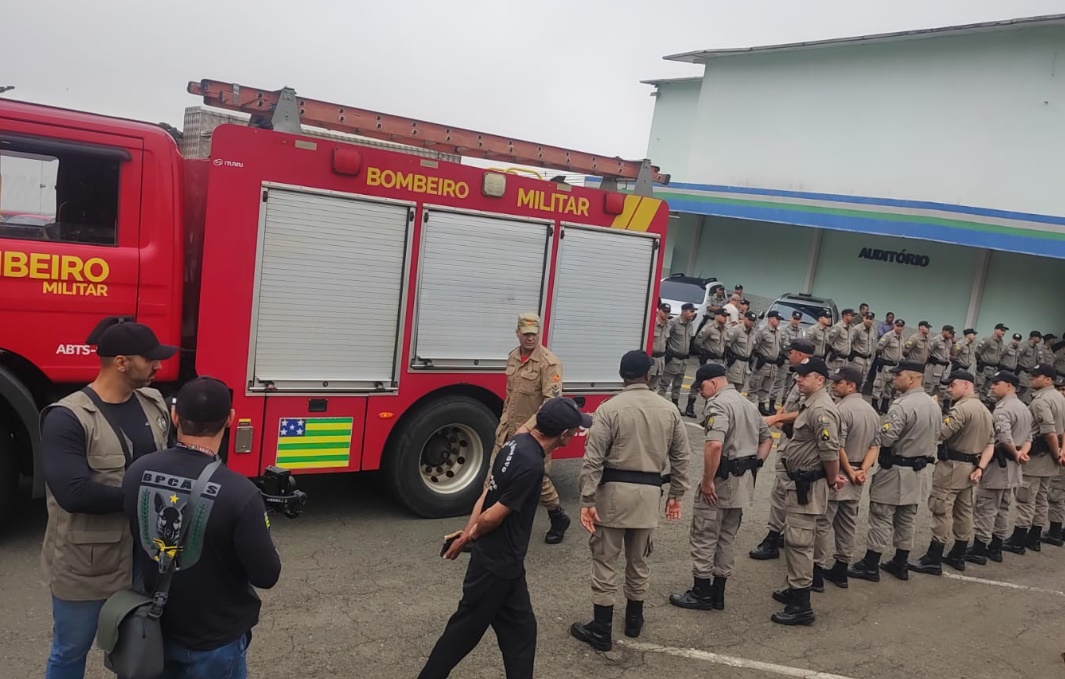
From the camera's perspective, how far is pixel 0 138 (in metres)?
4.73

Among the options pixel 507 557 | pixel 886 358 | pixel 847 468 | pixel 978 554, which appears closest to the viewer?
pixel 507 557

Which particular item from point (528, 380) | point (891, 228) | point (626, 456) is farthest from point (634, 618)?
point (891, 228)

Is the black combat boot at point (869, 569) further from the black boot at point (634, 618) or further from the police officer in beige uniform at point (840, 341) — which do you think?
the police officer in beige uniform at point (840, 341)

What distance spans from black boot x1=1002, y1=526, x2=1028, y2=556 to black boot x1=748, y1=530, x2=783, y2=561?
8.45ft

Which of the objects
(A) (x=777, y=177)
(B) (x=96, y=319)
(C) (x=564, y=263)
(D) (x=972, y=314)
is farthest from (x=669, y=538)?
(A) (x=777, y=177)

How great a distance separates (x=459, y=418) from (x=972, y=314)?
18087 millimetres

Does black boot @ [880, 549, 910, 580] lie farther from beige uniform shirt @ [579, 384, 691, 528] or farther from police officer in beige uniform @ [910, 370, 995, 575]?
beige uniform shirt @ [579, 384, 691, 528]

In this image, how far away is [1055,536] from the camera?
7.96 m

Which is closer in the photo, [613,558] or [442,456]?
[613,558]

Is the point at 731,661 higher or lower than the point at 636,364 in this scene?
lower

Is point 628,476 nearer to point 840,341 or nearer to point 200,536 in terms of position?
point 200,536

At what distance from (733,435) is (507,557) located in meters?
2.36

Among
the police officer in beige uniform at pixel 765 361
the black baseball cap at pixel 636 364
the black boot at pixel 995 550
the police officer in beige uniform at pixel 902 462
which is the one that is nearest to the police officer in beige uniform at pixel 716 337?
the police officer in beige uniform at pixel 765 361

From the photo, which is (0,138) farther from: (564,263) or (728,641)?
(728,641)
